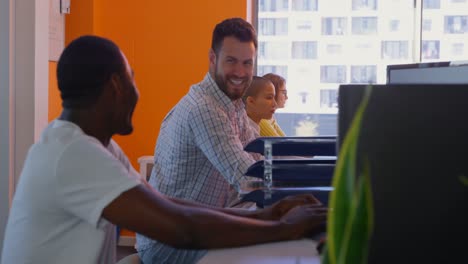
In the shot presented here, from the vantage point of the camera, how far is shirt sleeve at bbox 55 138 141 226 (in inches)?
56.4

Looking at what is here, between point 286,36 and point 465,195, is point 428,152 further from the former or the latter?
point 286,36

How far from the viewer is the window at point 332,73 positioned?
5176mm

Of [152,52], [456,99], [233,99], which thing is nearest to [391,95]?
[456,99]

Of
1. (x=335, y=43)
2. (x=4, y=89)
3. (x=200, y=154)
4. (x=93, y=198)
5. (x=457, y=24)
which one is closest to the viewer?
(x=93, y=198)

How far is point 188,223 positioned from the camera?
1484 millimetres

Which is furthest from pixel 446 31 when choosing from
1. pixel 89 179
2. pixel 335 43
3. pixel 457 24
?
pixel 89 179

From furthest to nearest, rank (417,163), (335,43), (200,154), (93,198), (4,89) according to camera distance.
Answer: (335,43) < (4,89) < (200,154) < (93,198) < (417,163)

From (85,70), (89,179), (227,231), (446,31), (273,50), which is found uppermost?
(446,31)

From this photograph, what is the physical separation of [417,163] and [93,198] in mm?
710

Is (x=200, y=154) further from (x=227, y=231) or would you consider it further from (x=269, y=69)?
(x=269, y=69)

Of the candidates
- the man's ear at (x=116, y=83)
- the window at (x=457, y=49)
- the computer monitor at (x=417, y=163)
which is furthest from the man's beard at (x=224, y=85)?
the window at (x=457, y=49)

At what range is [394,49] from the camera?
513cm

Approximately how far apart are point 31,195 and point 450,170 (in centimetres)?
90

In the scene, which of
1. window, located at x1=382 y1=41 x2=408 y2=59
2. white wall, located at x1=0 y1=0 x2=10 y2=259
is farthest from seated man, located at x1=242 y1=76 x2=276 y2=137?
window, located at x1=382 y1=41 x2=408 y2=59
